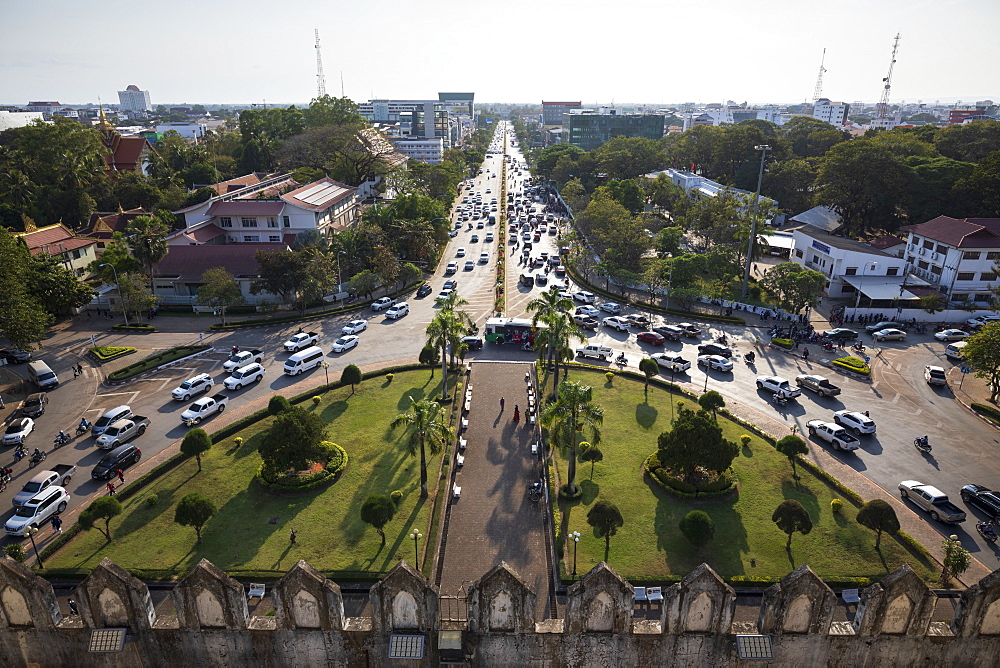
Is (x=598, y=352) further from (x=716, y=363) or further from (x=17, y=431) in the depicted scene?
(x=17, y=431)

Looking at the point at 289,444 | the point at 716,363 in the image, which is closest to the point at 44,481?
the point at 289,444

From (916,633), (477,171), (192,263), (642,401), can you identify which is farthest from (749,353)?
(477,171)

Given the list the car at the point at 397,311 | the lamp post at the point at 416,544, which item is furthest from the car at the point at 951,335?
the lamp post at the point at 416,544

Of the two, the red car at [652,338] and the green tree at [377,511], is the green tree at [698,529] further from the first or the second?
the red car at [652,338]

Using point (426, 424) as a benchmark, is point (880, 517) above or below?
below

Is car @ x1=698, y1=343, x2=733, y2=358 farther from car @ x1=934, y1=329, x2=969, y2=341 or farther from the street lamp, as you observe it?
the street lamp

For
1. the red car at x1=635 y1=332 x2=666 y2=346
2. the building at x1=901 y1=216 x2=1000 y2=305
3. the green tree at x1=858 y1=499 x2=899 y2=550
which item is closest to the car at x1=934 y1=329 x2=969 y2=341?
the building at x1=901 y1=216 x2=1000 y2=305

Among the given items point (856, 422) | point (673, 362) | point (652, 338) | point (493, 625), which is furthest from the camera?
point (652, 338)
